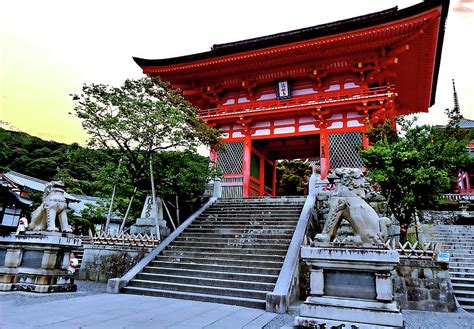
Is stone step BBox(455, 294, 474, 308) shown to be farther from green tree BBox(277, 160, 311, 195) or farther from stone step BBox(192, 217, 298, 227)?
green tree BBox(277, 160, 311, 195)

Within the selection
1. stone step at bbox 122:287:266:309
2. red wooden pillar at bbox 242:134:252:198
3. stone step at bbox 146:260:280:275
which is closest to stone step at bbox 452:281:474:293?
stone step at bbox 146:260:280:275

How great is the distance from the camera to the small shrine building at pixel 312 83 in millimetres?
13406

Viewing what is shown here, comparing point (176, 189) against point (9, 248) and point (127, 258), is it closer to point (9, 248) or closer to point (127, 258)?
point (127, 258)

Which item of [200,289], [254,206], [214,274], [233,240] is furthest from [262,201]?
[200,289]

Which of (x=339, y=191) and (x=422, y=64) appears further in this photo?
(x=422, y=64)

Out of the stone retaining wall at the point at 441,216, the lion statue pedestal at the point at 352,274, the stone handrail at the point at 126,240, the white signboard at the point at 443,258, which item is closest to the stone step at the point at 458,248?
the stone retaining wall at the point at 441,216

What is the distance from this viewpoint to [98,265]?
9.40 metres

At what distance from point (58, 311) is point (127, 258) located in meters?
4.23

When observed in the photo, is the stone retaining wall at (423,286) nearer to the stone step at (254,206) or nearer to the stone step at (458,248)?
the stone step at (254,206)

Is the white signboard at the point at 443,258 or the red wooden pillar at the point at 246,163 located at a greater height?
the red wooden pillar at the point at 246,163

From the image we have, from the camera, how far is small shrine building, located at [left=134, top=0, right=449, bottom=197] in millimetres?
13406

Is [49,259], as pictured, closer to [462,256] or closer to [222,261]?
[222,261]

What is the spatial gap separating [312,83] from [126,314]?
1405 centimetres

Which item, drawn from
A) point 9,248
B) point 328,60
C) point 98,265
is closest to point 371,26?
point 328,60
